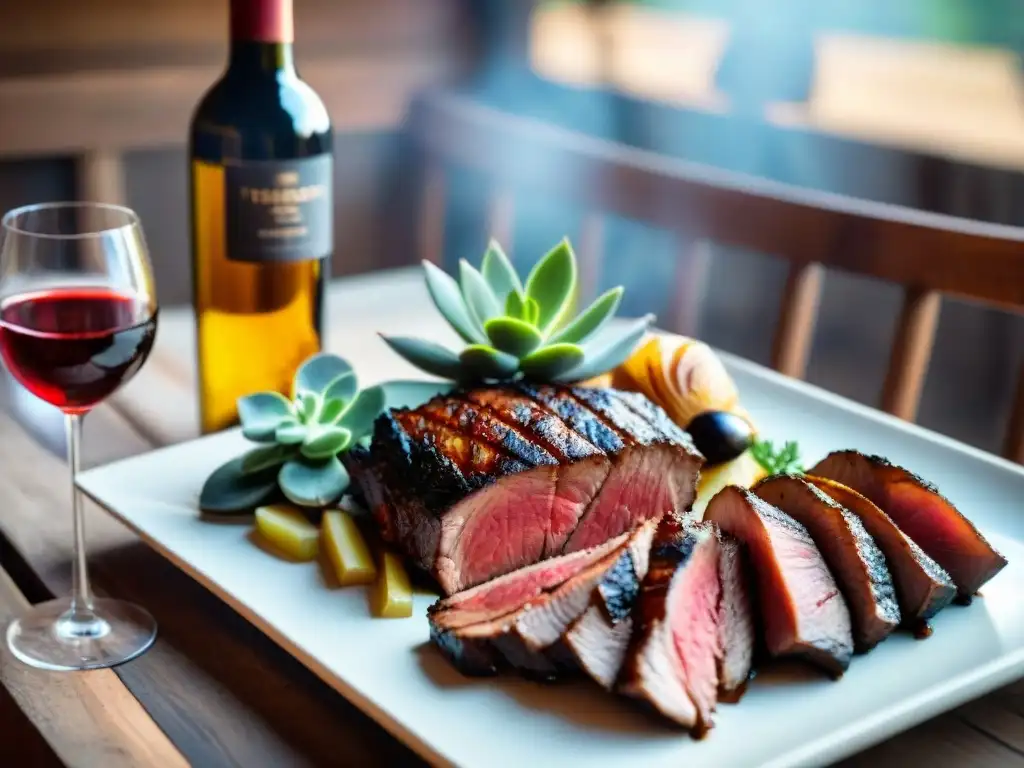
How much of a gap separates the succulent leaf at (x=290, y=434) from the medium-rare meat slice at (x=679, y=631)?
439 millimetres

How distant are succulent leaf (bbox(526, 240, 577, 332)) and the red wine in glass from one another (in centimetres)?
50

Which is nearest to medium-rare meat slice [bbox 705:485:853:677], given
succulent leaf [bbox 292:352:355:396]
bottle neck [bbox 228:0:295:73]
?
succulent leaf [bbox 292:352:355:396]

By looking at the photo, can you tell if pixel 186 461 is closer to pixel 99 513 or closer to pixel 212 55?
pixel 99 513

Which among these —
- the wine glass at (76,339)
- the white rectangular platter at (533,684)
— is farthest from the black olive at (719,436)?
the wine glass at (76,339)

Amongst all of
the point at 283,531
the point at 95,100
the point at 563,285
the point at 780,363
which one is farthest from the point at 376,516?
the point at 95,100

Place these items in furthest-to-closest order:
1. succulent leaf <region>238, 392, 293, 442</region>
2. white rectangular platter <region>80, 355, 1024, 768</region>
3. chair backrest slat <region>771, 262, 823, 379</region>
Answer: chair backrest slat <region>771, 262, 823, 379</region>, succulent leaf <region>238, 392, 293, 442</region>, white rectangular platter <region>80, 355, 1024, 768</region>

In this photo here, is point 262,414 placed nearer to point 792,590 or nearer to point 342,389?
point 342,389

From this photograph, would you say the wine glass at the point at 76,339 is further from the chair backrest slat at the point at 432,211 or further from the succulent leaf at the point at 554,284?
the chair backrest slat at the point at 432,211

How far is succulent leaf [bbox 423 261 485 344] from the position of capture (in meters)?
1.36

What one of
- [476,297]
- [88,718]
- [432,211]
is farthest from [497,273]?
[432,211]

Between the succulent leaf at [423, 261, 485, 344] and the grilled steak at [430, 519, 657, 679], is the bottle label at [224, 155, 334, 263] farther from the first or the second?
the grilled steak at [430, 519, 657, 679]

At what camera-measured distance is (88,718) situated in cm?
95

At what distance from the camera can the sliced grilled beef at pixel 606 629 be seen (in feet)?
3.03

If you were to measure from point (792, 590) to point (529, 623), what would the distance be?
0.23 meters
